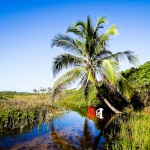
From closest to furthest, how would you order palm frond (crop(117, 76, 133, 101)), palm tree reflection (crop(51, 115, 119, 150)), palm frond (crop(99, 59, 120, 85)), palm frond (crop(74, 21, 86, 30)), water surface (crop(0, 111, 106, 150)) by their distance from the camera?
palm tree reflection (crop(51, 115, 119, 150)) → water surface (crop(0, 111, 106, 150)) → palm frond (crop(99, 59, 120, 85)) → palm frond (crop(117, 76, 133, 101)) → palm frond (crop(74, 21, 86, 30))

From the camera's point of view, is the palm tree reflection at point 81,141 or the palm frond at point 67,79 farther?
the palm frond at point 67,79

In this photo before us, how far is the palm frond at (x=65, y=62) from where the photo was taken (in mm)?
16375

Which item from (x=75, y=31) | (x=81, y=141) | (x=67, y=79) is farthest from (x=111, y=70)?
(x=81, y=141)

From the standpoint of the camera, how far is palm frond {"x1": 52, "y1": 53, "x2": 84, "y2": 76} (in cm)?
1638

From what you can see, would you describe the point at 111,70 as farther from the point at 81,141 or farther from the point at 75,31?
the point at 81,141

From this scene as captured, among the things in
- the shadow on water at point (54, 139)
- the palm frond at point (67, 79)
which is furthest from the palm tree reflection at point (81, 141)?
the palm frond at point (67, 79)

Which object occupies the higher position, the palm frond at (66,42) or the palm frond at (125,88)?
the palm frond at (66,42)

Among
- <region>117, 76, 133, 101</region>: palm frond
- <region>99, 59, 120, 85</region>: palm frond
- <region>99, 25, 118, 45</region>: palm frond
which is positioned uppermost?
<region>99, 25, 118, 45</region>: palm frond

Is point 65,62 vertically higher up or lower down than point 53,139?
higher up

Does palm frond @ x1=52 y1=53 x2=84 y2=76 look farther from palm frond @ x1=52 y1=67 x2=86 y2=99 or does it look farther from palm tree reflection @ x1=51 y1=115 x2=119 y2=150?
palm tree reflection @ x1=51 y1=115 x2=119 y2=150

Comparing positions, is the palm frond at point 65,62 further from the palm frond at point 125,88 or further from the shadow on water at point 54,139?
the shadow on water at point 54,139

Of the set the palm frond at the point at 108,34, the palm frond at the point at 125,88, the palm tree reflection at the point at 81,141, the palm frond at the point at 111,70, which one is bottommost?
the palm tree reflection at the point at 81,141

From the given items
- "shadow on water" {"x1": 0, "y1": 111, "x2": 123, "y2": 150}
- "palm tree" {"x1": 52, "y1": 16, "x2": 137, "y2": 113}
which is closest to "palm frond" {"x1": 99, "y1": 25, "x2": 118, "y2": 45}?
"palm tree" {"x1": 52, "y1": 16, "x2": 137, "y2": 113}

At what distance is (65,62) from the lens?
16.5 meters
